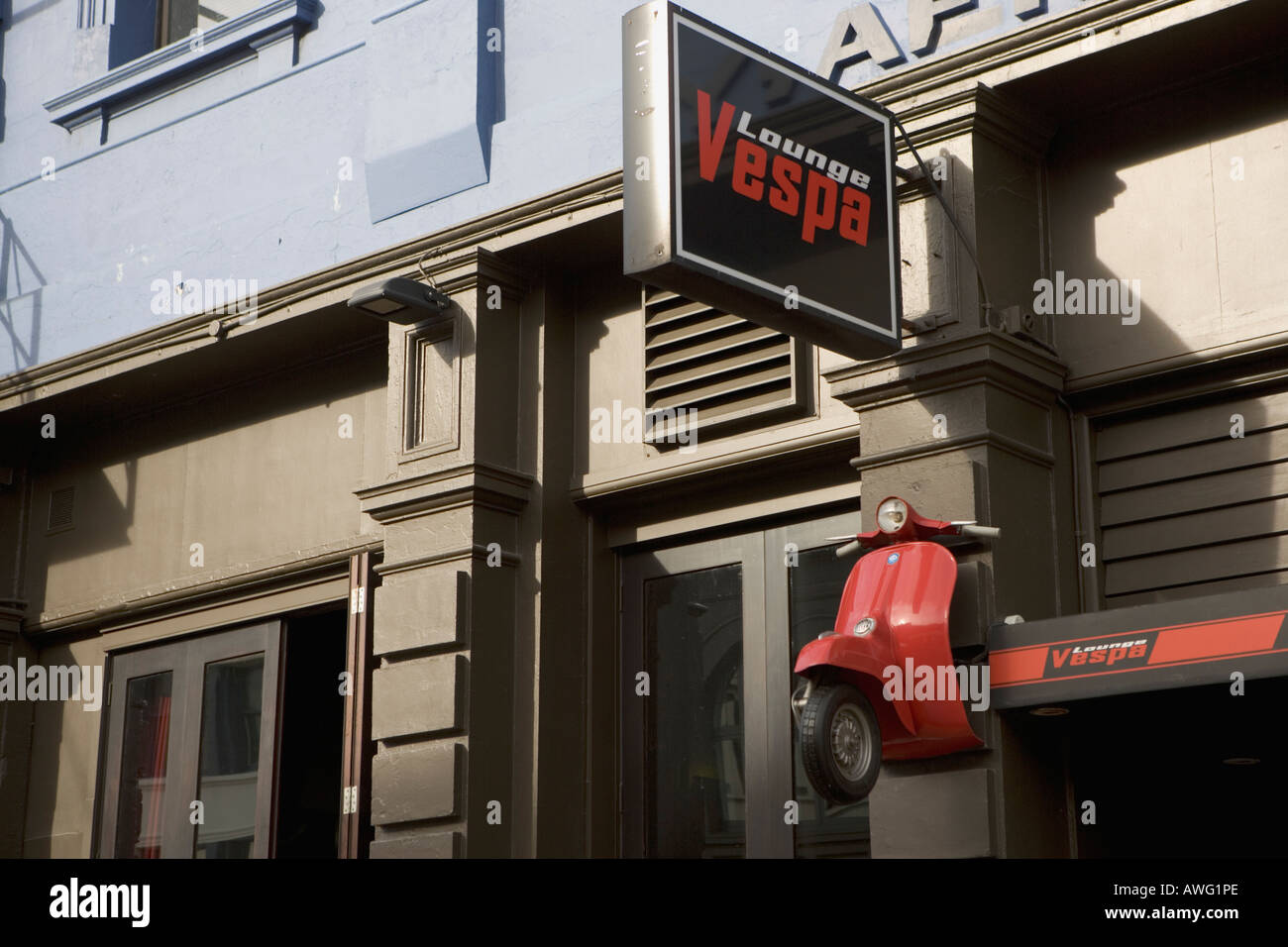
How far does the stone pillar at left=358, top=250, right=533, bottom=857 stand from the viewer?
864 cm

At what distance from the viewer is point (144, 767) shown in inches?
435

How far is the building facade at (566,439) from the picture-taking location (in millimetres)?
7262

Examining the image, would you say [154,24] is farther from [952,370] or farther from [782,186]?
[952,370]

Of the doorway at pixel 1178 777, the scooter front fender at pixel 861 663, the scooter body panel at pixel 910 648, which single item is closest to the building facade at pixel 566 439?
the doorway at pixel 1178 777

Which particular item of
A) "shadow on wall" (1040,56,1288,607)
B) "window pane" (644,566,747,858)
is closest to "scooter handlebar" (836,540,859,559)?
"shadow on wall" (1040,56,1288,607)

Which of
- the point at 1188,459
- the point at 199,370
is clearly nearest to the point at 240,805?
the point at 199,370

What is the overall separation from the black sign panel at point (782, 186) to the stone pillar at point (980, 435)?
1.27 ft

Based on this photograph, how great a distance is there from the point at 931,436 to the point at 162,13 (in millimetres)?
7221

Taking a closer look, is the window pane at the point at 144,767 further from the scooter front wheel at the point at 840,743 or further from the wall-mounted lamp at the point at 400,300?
the scooter front wheel at the point at 840,743

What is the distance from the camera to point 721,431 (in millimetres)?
8789

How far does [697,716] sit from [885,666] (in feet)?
6.74
